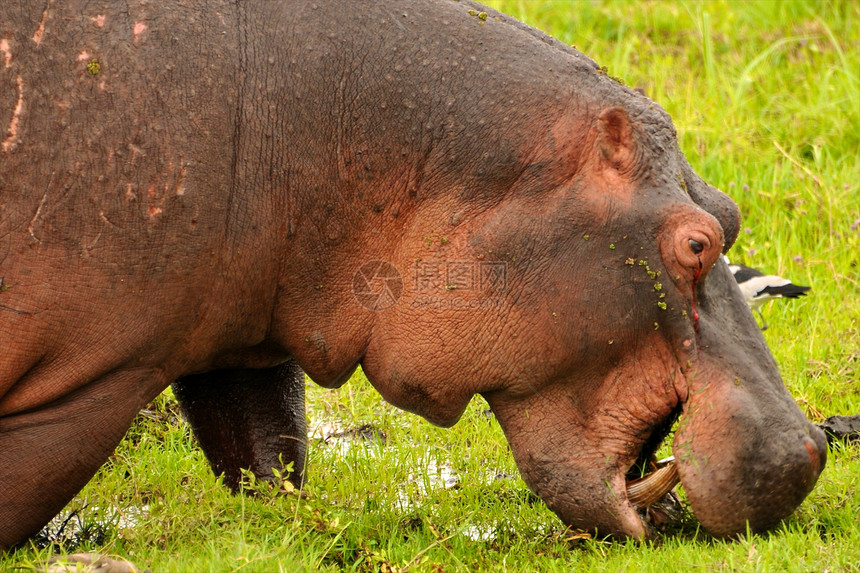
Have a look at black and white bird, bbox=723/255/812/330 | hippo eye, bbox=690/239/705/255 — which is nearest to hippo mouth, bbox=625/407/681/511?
hippo eye, bbox=690/239/705/255

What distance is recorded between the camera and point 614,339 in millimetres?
3783

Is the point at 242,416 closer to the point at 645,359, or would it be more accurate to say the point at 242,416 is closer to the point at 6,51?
the point at 645,359

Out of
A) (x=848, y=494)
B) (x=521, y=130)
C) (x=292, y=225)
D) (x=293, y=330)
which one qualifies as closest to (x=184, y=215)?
(x=292, y=225)

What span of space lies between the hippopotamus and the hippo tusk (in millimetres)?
20

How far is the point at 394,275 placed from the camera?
3873mm

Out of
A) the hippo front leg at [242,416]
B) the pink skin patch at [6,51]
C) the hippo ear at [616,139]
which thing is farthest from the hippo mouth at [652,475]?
the pink skin patch at [6,51]

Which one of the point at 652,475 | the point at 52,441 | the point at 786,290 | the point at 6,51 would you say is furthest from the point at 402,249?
the point at 786,290

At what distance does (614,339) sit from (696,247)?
1.27 feet

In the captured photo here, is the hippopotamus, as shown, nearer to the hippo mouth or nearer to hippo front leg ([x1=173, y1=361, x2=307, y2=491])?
the hippo mouth

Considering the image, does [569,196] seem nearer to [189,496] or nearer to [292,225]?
[292,225]

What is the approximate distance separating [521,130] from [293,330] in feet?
3.28

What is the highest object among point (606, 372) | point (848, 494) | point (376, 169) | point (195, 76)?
point (195, 76)

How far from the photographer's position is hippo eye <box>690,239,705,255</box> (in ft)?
12.2

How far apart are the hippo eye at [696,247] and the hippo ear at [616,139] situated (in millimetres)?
314
